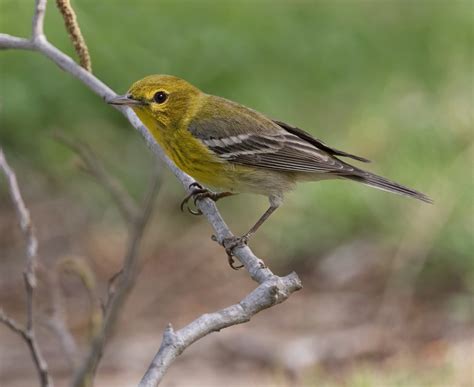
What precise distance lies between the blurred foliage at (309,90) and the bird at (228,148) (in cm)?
185

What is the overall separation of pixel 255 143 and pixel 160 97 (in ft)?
2.01

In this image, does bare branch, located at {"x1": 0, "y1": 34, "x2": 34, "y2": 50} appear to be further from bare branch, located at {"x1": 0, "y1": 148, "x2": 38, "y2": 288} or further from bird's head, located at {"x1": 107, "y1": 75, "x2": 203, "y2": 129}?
bare branch, located at {"x1": 0, "y1": 148, "x2": 38, "y2": 288}

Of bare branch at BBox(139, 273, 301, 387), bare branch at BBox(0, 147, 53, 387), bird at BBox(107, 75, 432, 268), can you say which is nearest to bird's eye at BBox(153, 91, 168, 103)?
bird at BBox(107, 75, 432, 268)

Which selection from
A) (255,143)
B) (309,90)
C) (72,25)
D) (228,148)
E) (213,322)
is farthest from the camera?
(309,90)

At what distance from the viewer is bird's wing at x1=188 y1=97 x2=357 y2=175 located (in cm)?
488

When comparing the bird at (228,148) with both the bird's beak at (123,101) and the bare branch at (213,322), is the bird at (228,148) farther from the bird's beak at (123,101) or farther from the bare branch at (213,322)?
the bare branch at (213,322)

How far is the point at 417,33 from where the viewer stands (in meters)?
9.78

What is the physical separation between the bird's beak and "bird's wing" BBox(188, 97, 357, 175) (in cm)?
48

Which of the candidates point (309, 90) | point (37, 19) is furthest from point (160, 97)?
point (309, 90)

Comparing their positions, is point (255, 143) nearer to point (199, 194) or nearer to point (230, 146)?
point (230, 146)

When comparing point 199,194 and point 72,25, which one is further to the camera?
point 199,194

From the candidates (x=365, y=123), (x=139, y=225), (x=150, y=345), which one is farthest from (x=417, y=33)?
(x=139, y=225)

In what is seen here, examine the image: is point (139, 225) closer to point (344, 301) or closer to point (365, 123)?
point (344, 301)

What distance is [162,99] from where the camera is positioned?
475cm
